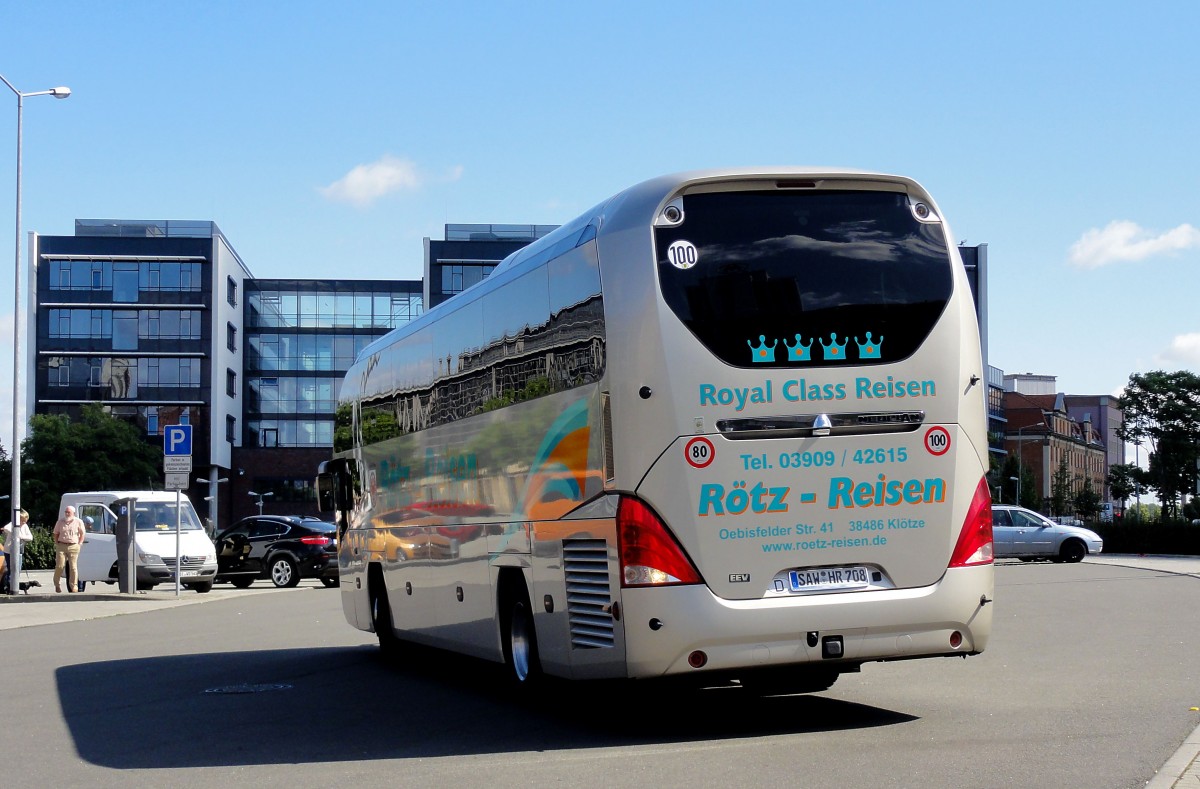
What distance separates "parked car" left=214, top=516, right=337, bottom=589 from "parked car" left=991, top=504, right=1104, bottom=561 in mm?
18401

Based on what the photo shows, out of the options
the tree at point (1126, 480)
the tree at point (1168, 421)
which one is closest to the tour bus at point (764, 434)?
the tree at point (1168, 421)

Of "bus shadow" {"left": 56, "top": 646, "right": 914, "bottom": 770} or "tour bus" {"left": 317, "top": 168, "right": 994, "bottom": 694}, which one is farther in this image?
"bus shadow" {"left": 56, "top": 646, "right": 914, "bottom": 770}

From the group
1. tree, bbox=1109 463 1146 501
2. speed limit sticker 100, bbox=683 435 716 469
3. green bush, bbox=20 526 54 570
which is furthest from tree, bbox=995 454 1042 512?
speed limit sticker 100, bbox=683 435 716 469

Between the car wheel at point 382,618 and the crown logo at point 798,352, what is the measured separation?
24.7 ft

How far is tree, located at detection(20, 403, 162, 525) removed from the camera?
82062 mm

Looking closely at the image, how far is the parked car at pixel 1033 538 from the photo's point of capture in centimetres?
4244

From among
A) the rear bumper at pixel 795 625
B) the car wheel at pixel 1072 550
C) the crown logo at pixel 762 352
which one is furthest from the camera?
the car wheel at pixel 1072 550

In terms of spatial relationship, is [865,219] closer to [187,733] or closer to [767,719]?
[767,719]

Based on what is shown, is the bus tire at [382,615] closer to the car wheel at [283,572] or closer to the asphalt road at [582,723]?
the asphalt road at [582,723]

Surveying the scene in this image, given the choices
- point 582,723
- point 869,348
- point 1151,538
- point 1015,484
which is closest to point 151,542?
point 582,723

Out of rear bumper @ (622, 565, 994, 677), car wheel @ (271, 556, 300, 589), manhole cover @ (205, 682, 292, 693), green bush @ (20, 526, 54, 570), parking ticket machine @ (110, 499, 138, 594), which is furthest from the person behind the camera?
green bush @ (20, 526, 54, 570)

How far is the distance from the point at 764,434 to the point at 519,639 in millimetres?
2980

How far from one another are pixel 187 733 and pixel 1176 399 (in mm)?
103707

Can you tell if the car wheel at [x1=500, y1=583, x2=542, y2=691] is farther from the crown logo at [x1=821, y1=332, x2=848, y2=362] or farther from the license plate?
the crown logo at [x1=821, y1=332, x2=848, y2=362]
